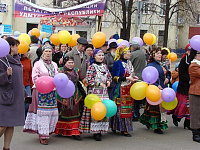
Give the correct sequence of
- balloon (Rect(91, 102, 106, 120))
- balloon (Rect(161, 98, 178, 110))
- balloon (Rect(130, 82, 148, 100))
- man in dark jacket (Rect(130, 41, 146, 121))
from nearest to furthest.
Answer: balloon (Rect(91, 102, 106, 120)), balloon (Rect(130, 82, 148, 100)), balloon (Rect(161, 98, 178, 110)), man in dark jacket (Rect(130, 41, 146, 121))

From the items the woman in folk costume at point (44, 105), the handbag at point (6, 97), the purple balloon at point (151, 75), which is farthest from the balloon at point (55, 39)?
the handbag at point (6, 97)

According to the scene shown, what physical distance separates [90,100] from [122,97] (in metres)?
0.94

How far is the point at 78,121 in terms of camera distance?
7.32m

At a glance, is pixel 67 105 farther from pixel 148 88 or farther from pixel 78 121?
pixel 148 88

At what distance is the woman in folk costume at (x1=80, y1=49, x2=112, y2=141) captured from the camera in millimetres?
7227

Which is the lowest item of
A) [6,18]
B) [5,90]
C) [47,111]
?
[47,111]

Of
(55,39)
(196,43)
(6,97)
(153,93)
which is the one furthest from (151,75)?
(55,39)

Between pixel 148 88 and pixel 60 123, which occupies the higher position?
pixel 148 88

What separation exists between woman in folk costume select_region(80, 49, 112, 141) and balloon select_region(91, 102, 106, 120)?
510 millimetres

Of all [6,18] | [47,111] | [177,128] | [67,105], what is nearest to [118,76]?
[67,105]

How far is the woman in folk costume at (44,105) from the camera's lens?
677cm

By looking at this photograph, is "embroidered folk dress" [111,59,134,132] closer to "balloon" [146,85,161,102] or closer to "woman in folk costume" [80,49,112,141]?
"woman in folk costume" [80,49,112,141]

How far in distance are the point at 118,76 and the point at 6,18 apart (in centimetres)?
2061

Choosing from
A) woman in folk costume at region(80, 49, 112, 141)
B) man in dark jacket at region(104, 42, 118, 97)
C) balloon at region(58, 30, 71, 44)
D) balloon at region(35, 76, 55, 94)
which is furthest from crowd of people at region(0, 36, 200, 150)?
balloon at region(58, 30, 71, 44)
